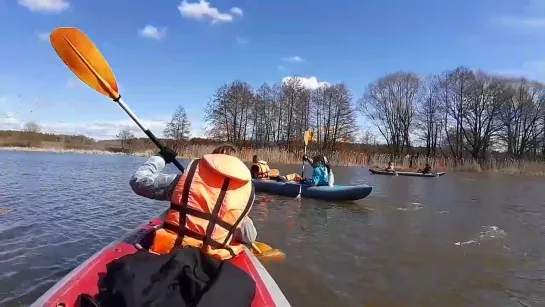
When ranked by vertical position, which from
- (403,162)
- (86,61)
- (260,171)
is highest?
(86,61)

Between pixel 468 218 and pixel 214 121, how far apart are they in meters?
37.6

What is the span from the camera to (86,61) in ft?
14.8

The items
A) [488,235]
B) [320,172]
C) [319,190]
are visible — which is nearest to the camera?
[488,235]

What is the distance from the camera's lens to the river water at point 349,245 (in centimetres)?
457

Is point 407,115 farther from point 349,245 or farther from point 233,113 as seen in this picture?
point 349,245

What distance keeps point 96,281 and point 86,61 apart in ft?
9.10

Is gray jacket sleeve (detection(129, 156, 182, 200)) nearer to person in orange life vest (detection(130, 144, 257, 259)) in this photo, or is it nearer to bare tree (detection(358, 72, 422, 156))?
person in orange life vest (detection(130, 144, 257, 259))

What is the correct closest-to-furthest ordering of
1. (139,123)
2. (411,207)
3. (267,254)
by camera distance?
(139,123) < (267,254) < (411,207)

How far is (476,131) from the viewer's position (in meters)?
42.3

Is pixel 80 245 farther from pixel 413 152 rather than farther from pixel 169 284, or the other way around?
pixel 413 152

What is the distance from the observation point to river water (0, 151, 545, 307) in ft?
15.0

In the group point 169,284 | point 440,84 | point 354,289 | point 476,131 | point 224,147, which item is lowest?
point 354,289

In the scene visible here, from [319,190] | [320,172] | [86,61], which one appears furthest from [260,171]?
[86,61]

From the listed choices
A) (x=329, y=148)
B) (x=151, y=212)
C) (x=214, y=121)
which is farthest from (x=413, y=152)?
(x=151, y=212)
